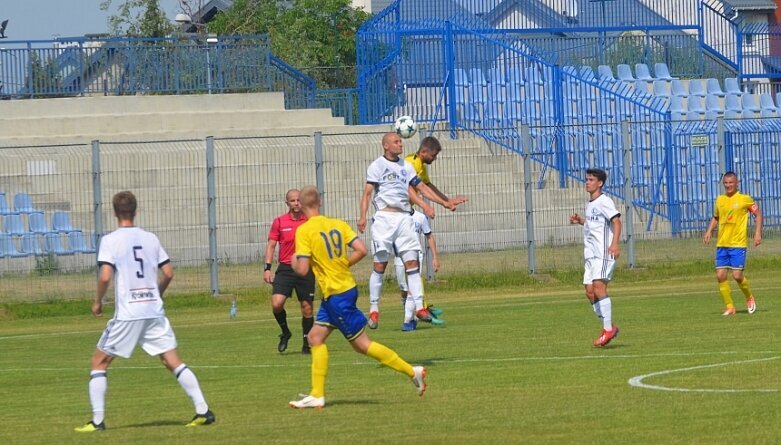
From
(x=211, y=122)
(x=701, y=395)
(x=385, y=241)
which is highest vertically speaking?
(x=211, y=122)

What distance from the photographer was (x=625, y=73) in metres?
40.4

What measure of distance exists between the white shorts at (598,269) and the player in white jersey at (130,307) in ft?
21.2

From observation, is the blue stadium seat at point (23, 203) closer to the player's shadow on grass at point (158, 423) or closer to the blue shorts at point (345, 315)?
the blue shorts at point (345, 315)

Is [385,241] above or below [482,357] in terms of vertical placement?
above

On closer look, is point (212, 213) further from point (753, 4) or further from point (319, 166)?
point (753, 4)

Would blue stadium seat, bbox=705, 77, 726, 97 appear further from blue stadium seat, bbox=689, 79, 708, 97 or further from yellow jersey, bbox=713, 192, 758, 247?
yellow jersey, bbox=713, 192, 758, 247

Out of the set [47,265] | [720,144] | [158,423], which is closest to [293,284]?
[158,423]

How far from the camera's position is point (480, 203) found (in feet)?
97.0

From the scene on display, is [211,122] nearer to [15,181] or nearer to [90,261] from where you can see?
[15,181]

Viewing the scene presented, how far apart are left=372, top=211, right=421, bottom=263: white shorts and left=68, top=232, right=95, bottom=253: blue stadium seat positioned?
988 cm

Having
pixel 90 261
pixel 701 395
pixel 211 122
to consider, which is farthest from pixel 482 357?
pixel 211 122

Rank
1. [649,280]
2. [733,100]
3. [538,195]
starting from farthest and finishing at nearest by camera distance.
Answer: [733,100] < [538,195] < [649,280]

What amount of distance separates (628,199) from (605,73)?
11567mm

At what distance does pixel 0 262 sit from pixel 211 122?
1041cm
